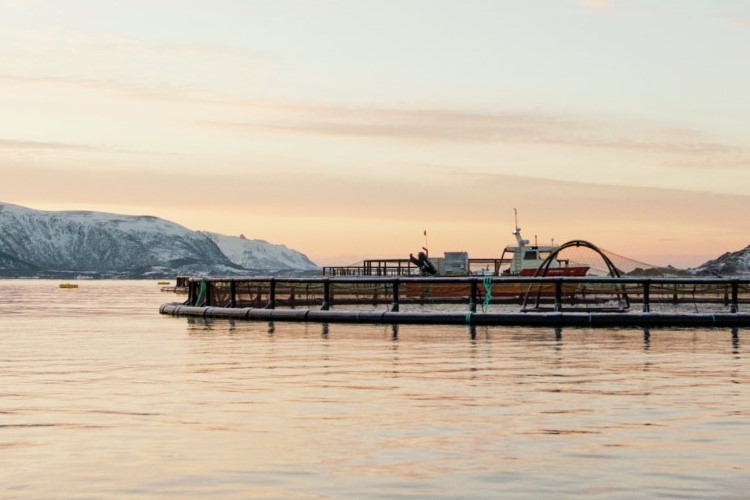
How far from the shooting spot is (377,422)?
46.0 ft

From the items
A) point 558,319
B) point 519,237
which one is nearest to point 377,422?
point 558,319

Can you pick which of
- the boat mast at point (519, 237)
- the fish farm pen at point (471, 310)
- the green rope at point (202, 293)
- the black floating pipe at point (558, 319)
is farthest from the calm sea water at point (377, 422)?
the boat mast at point (519, 237)

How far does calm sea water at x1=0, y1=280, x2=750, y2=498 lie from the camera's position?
33.8 feet

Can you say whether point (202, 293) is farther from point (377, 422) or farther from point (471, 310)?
point (377, 422)

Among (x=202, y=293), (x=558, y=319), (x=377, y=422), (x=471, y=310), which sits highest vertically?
(x=202, y=293)

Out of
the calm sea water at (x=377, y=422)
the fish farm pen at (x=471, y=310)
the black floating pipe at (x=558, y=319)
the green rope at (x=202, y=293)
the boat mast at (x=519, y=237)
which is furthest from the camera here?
the boat mast at (x=519, y=237)

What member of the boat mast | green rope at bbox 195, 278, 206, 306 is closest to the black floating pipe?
green rope at bbox 195, 278, 206, 306

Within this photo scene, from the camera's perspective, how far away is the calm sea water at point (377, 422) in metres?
10.3

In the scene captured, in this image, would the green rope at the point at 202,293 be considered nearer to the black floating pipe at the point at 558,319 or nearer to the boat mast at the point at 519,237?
the black floating pipe at the point at 558,319

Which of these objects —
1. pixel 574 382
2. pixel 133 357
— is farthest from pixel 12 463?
pixel 133 357

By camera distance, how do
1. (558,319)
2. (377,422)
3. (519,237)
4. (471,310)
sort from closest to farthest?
(377,422), (558,319), (471,310), (519,237)

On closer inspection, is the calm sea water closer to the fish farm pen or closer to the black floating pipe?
the black floating pipe

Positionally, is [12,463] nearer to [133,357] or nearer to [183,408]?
[183,408]

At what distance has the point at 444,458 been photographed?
11.5m
